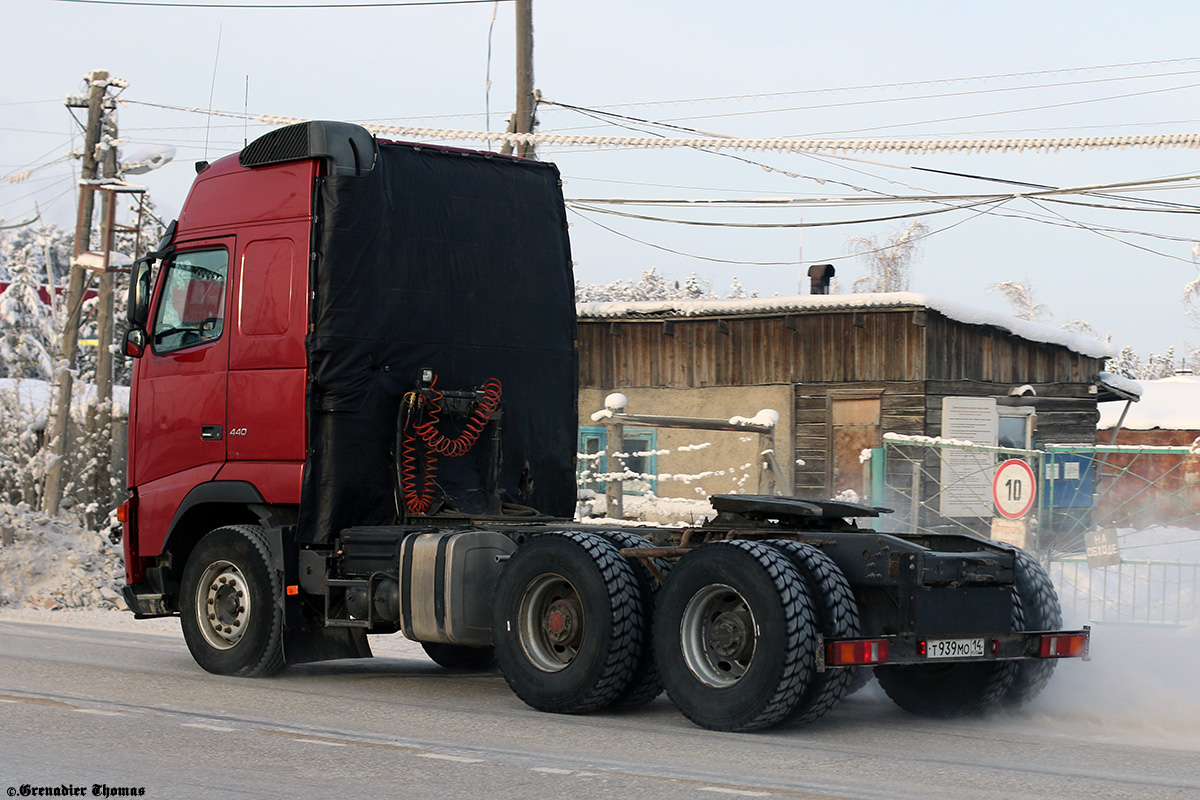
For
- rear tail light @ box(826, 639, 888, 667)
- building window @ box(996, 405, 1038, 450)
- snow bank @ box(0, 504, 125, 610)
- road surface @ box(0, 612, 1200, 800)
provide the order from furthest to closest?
building window @ box(996, 405, 1038, 450), snow bank @ box(0, 504, 125, 610), rear tail light @ box(826, 639, 888, 667), road surface @ box(0, 612, 1200, 800)

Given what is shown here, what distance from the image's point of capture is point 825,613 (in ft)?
24.9

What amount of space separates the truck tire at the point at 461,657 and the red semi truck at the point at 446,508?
0.11 feet

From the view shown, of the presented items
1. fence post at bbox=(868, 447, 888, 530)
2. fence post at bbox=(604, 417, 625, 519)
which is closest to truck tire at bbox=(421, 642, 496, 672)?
fence post at bbox=(604, 417, 625, 519)

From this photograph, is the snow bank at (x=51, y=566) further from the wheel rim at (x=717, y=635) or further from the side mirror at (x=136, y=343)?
the wheel rim at (x=717, y=635)

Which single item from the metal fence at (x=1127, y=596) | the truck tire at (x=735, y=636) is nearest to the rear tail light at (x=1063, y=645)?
the truck tire at (x=735, y=636)

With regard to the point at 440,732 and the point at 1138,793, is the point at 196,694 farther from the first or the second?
the point at 1138,793

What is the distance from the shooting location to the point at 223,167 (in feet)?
36.2

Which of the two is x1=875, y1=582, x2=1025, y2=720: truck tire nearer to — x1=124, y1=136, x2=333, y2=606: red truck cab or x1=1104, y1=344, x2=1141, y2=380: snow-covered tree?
x1=124, y1=136, x2=333, y2=606: red truck cab

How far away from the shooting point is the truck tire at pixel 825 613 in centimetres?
759

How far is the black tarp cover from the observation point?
32.8 ft

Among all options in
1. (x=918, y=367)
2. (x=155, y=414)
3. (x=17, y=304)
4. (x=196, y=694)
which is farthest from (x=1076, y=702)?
(x=17, y=304)

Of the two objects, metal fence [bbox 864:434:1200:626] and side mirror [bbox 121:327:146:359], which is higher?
side mirror [bbox 121:327:146:359]

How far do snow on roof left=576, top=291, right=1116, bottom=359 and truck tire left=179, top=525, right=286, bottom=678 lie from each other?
1496 centimetres

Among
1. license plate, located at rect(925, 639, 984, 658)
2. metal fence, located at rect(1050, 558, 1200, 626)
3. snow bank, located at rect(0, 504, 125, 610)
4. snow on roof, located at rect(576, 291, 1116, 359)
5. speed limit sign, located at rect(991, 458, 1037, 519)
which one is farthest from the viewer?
snow on roof, located at rect(576, 291, 1116, 359)
